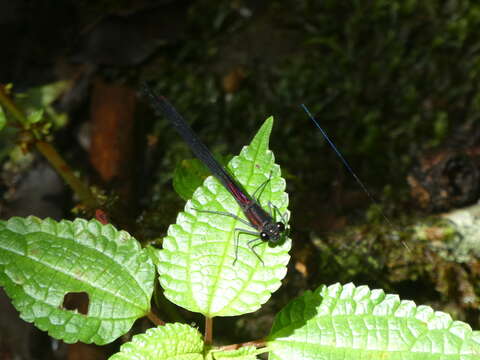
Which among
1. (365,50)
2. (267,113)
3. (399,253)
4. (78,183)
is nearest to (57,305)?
(78,183)

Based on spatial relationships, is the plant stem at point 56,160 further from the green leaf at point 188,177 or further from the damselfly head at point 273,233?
the damselfly head at point 273,233

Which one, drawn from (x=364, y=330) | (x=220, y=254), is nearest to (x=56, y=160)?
(x=220, y=254)

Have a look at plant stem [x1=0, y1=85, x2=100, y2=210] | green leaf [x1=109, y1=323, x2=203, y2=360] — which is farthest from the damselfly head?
plant stem [x1=0, y1=85, x2=100, y2=210]

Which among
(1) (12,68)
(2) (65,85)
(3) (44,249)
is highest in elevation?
(1) (12,68)

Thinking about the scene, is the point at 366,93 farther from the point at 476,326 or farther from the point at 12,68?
the point at 12,68

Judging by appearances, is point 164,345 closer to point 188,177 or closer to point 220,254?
point 220,254

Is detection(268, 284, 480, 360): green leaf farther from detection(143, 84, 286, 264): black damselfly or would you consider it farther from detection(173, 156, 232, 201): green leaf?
detection(173, 156, 232, 201): green leaf
